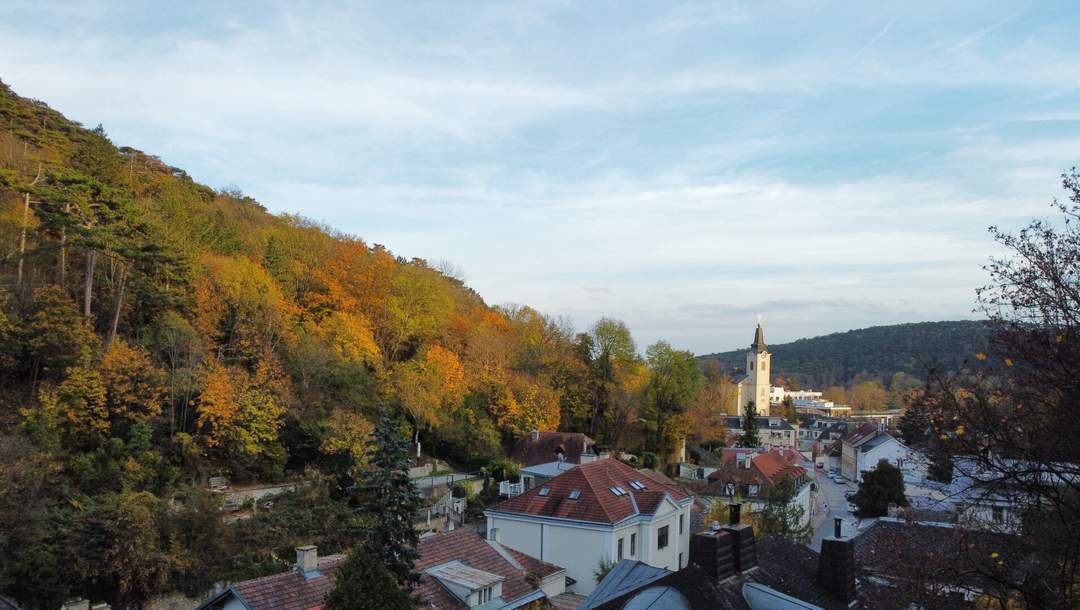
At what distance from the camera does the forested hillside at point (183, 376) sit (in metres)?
18.4

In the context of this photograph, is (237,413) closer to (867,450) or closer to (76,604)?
(76,604)

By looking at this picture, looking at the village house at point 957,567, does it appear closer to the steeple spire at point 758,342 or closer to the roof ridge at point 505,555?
the roof ridge at point 505,555

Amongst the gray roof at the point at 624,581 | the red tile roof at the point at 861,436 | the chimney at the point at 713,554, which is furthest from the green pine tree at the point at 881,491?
the red tile roof at the point at 861,436

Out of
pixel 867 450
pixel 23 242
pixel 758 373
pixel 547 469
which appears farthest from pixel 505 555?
pixel 758 373

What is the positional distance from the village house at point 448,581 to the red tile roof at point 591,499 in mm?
2528

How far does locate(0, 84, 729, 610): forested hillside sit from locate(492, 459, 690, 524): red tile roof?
6.19 metres

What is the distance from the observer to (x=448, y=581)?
15891mm

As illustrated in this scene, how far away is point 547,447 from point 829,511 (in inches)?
758

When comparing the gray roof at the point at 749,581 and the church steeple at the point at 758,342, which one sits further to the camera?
the church steeple at the point at 758,342

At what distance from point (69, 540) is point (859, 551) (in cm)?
2053

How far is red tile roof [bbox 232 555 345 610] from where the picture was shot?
13430 mm

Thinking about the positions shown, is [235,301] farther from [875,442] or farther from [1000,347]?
[875,442]

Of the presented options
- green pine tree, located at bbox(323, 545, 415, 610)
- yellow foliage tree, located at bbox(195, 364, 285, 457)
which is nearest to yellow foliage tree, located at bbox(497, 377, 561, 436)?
yellow foliage tree, located at bbox(195, 364, 285, 457)

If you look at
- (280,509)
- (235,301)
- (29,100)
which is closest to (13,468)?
(280,509)
